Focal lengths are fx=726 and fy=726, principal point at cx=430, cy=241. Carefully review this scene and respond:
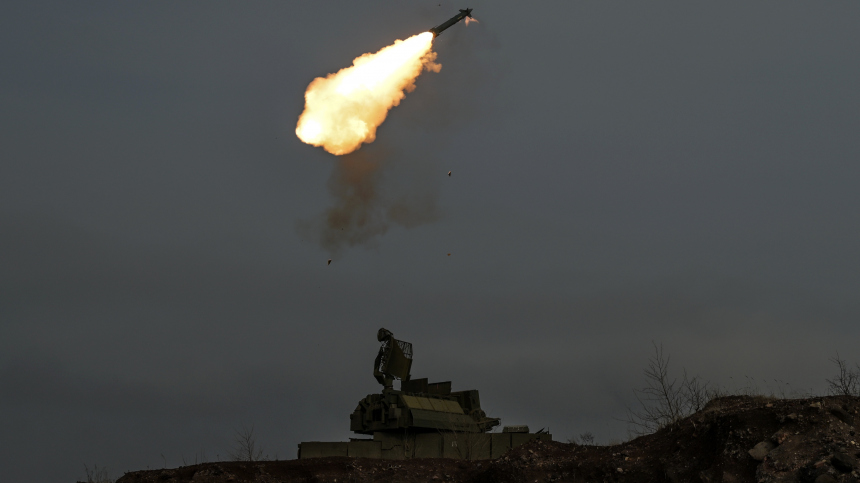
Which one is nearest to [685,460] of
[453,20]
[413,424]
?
[413,424]

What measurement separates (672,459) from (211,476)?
37.1 ft

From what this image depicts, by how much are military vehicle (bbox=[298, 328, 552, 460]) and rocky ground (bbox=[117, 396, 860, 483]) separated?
20.3 feet

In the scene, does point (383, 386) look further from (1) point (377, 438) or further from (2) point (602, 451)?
(2) point (602, 451)

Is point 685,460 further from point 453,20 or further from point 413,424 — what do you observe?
point 453,20

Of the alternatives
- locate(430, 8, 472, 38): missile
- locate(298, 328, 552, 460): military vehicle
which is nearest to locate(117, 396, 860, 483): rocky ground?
locate(298, 328, 552, 460): military vehicle

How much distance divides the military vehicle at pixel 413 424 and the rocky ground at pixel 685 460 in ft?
20.3

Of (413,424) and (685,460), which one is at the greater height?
(413,424)

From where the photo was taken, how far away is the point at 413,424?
27.6m

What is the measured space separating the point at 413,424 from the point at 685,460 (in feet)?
46.8

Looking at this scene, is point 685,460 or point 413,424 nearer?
point 685,460

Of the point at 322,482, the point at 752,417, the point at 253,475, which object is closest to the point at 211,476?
the point at 253,475

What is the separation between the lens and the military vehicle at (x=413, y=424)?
27016 mm

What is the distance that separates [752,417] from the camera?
47.6 feet

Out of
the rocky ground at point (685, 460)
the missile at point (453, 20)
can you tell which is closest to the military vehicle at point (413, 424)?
the rocky ground at point (685, 460)
